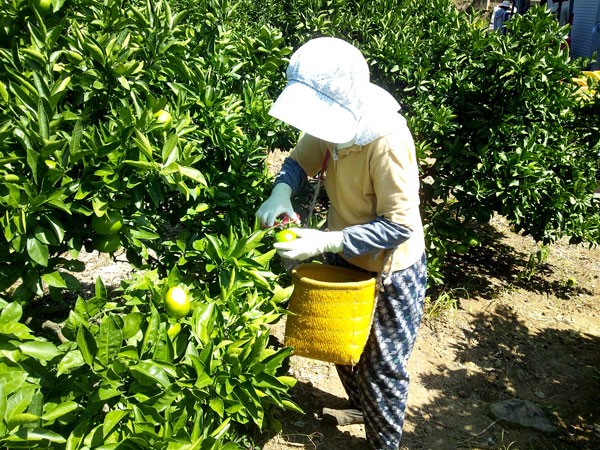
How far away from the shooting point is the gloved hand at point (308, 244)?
76.2 inches

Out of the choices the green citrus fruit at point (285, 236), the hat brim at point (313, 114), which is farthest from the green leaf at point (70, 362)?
the hat brim at point (313, 114)

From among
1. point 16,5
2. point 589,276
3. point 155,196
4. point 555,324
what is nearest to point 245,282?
point 155,196

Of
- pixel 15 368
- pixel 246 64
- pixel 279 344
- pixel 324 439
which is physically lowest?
pixel 324 439

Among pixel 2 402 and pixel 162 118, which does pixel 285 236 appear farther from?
pixel 2 402

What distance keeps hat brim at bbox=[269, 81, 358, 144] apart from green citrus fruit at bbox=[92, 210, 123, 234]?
58 centimetres

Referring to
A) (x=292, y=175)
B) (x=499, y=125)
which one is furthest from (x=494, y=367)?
(x=292, y=175)

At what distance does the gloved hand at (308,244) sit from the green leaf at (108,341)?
0.71 metres

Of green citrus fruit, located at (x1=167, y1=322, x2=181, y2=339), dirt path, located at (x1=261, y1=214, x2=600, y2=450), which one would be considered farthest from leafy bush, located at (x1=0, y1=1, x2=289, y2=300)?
dirt path, located at (x1=261, y1=214, x2=600, y2=450)

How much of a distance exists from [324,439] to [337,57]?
5.90ft

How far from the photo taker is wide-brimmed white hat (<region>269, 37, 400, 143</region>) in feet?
5.98

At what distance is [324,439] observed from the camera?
107 inches

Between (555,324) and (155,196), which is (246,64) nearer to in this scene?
(155,196)

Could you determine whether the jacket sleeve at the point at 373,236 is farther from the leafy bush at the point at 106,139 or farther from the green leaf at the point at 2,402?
the green leaf at the point at 2,402

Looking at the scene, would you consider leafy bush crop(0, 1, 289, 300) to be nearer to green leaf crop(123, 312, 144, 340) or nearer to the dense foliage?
the dense foliage
